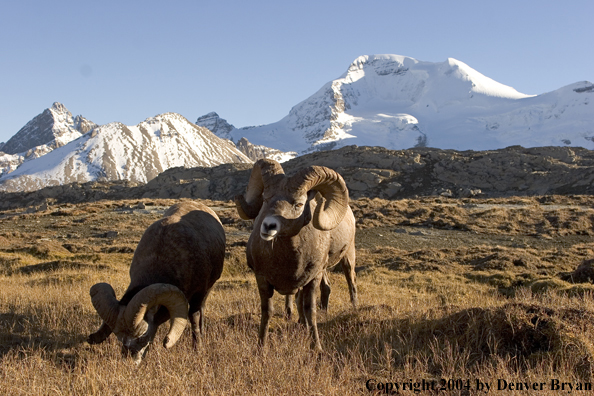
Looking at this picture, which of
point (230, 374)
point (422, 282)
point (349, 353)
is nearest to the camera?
point (230, 374)

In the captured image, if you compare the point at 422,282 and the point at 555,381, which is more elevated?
the point at 555,381

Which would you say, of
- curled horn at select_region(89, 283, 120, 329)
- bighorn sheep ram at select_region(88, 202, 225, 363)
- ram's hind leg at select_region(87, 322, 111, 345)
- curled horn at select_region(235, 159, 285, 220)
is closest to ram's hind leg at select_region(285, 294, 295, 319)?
bighorn sheep ram at select_region(88, 202, 225, 363)

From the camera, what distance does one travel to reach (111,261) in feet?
59.3

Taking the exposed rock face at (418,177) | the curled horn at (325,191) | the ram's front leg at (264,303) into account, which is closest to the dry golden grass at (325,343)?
the ram's front leg at (264,303)

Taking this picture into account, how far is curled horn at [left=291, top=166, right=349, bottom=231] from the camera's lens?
677 cm

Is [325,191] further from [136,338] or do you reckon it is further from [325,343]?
[136,338]

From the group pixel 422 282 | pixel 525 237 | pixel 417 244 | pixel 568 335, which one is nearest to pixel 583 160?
pixel 525 237

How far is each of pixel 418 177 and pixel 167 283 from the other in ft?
213

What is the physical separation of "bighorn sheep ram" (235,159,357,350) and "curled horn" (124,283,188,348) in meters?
1.36

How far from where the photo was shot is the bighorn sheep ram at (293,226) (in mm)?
6684

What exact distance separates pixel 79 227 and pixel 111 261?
45.9 ft

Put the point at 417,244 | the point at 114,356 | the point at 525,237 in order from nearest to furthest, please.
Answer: the point at 114,356 → the point at 417,244 → the point at 525,237

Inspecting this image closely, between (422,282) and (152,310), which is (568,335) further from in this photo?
(422,282)

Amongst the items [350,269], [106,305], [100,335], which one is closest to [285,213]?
[106,305]
